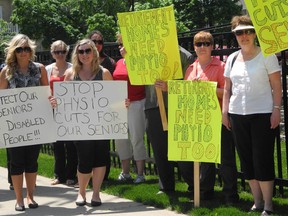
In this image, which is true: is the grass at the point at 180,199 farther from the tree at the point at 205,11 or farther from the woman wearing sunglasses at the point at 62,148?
the tree at the point at 205,11

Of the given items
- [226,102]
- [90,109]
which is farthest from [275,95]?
[90,109]

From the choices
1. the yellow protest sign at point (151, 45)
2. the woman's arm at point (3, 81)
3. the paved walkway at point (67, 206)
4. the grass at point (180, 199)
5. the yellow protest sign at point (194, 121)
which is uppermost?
the yellow protest sign at point (151, 45)

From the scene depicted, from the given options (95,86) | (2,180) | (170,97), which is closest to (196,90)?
(170,97)

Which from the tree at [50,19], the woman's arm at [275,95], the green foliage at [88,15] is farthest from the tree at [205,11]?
the woman's arm at [275,95]

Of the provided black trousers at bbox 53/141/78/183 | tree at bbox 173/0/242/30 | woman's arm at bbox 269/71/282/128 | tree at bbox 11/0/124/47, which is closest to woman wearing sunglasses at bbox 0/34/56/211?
black trousers at bbox 53/141/78/183

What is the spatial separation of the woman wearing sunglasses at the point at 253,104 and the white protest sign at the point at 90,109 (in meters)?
1.28

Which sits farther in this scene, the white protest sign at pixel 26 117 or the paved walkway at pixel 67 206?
the white protest sign at pixel 26 117

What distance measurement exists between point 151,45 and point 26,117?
5.03 feet

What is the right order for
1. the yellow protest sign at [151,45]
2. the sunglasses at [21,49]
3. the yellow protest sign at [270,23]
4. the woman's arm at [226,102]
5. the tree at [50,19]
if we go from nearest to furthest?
the yellow protest sign at [270,23] → the woman's arm at [226,102] → the yellow protest sign at [151,45] → the sunglasses at [21,49] → the tree at [50,19]

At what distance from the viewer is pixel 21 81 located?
609cm

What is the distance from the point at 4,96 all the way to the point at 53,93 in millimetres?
507

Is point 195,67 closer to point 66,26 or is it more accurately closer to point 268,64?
point 268,64

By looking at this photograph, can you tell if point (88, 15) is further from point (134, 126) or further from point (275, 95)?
point (275, 95)

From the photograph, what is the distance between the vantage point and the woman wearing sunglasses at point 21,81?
5996mm
